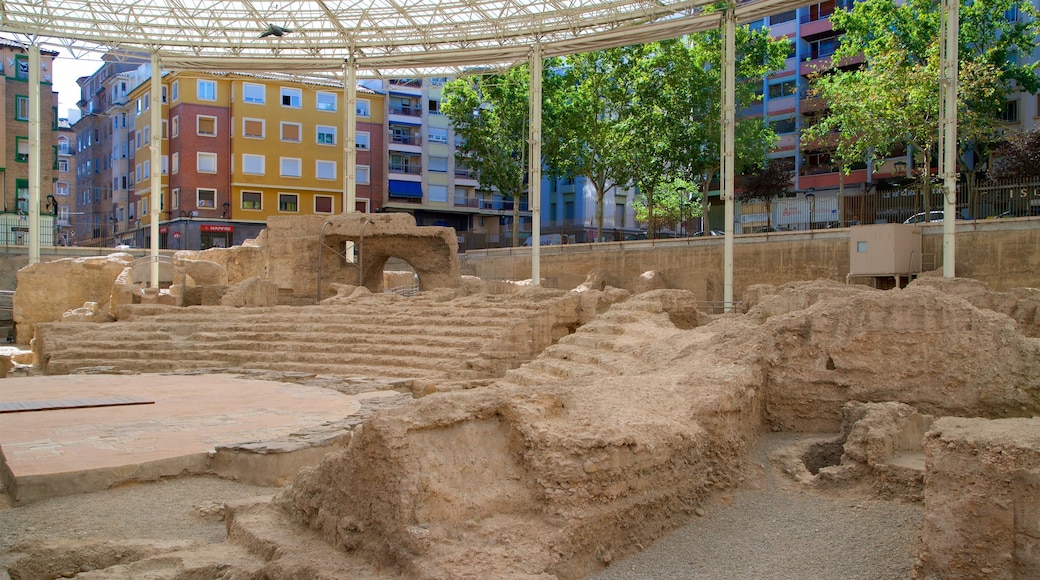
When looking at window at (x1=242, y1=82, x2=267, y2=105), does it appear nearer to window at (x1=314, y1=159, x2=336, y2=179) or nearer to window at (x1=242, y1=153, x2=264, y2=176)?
window at (x1=242, y1=153, x2=264, y2=176)

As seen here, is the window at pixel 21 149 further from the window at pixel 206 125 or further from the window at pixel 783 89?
the window at pixel 783 89

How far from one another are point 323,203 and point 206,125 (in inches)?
266

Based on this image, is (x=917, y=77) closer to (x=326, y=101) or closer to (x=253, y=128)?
(x=326, y=101)

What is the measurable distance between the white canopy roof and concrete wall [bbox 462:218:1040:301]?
20.3 ft

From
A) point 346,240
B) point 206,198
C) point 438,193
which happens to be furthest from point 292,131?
point 346,240

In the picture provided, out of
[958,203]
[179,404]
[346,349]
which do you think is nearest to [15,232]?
[346,349]

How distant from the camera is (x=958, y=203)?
22.7 m

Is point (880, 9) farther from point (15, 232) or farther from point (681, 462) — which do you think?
point (15, 232)

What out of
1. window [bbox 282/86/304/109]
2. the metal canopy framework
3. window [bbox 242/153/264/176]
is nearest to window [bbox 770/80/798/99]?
the metal canopy framework

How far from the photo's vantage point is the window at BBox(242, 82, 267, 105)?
43487mm

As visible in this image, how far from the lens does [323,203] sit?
45.7 metres

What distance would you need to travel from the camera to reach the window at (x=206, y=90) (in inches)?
1684

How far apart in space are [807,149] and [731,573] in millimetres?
37985

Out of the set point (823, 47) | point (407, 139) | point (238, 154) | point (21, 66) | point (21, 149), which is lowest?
point (21, 149)
